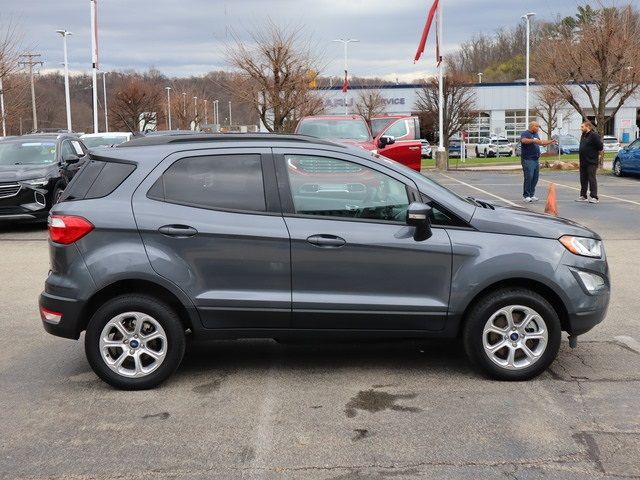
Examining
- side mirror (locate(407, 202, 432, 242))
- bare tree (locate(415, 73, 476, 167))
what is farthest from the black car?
bare tree (locate(415, 73, 476, 167))

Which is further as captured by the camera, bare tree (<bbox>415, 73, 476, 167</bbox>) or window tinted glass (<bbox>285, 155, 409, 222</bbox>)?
bare tree (<bbox>415, 73, 476, 167</bbox>)

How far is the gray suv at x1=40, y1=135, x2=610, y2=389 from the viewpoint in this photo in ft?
16.6

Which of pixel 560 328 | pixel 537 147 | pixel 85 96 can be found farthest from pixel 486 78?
pixel 560 328

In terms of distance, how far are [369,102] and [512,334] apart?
66.4 metres

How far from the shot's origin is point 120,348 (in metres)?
5.16

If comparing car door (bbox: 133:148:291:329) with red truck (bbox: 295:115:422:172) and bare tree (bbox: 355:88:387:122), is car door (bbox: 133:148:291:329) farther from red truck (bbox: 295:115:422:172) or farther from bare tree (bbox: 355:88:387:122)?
bare tree (bbox: 355:88:387:122)

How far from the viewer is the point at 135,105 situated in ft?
228

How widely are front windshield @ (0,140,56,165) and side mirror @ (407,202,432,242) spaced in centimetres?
1117

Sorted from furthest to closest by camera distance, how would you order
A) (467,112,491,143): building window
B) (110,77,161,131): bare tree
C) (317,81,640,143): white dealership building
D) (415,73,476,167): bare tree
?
(467,112,491,143): building window
(317,81,640,143): white dealership building
(110,77,161,131): bare tree
(415,73,476,167): bare tree

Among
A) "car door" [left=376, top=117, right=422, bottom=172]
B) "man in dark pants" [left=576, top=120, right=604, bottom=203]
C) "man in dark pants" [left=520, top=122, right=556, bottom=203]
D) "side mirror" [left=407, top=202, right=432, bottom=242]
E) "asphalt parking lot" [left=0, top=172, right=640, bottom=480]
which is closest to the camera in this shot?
"asphalt parking lot" [left=0, top=172, right=640, bottom=480]

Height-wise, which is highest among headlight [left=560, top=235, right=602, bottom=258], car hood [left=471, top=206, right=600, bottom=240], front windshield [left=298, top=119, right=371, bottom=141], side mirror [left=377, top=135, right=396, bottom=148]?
front windshield [left=298, top=119, right=371, bottom=141]

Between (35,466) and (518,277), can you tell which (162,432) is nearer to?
(35,466)

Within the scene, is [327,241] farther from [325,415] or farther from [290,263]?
[325,415]

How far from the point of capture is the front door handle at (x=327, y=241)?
506 centimetres
